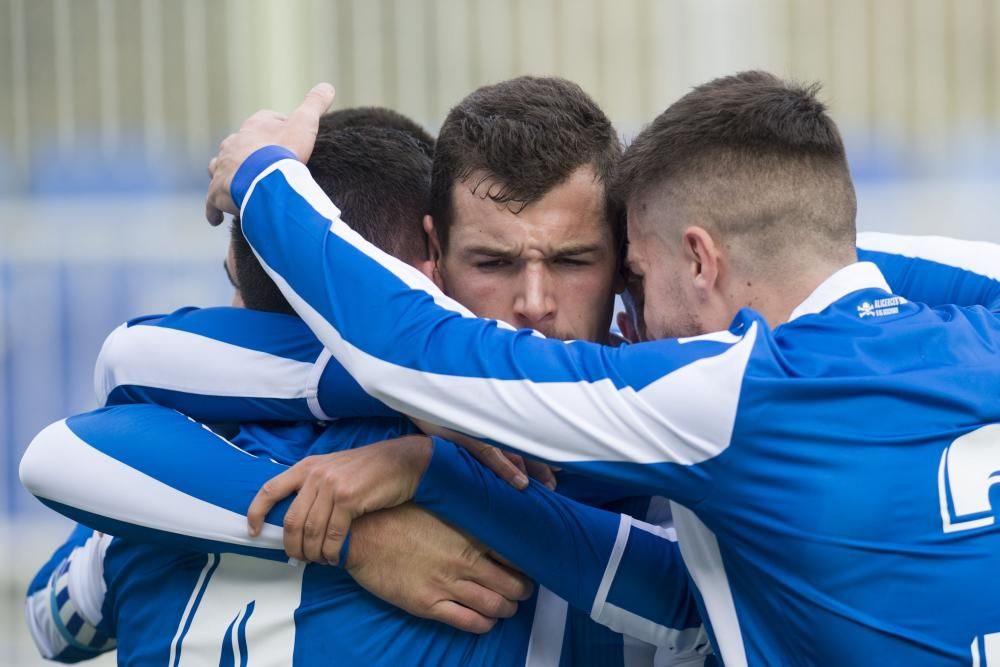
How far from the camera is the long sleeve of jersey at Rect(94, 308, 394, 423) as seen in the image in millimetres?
1636

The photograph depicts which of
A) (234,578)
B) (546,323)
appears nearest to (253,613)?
(234,578)

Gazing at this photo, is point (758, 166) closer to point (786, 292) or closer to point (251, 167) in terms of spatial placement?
point (786, 292)

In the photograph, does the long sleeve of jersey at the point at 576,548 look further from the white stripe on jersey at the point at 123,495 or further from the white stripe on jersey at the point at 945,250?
the white stripe on jersey at the point at 945,250

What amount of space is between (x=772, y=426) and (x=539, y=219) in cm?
56

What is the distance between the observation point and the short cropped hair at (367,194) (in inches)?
70.7

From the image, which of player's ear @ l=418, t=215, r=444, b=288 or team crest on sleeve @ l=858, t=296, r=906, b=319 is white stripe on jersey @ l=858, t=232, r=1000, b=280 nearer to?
team crest on sleeve @ l=858, t=296, r=906, b=319

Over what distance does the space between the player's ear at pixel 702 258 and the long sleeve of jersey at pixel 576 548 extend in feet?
1.05

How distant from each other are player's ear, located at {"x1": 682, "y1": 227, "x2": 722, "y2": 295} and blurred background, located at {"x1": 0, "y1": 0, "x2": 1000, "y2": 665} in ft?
9.32

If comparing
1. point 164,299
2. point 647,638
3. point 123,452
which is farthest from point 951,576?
point 164,299

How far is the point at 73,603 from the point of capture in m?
2.08

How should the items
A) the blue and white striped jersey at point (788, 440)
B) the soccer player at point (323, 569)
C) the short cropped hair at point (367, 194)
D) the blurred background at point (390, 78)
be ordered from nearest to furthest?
the blue and white striped jersey at point (788, 440)
the soccer player at point (323, 569)
the short cropped hair at point (367, 194)
the blurred background at point (390, 78)

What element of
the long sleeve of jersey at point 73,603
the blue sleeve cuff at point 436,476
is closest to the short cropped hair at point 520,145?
the blue sleeve cuff at point 436,476

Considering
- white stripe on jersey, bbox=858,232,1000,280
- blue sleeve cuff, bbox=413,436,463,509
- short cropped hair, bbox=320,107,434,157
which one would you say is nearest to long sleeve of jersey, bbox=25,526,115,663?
blue sleeve cuff, bbox=413,436,463,509

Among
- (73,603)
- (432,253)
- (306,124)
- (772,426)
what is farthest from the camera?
(73,603)
